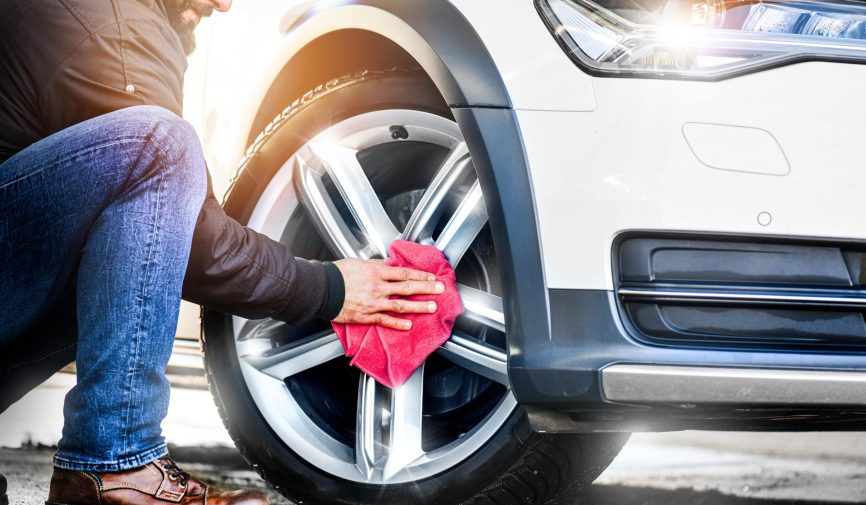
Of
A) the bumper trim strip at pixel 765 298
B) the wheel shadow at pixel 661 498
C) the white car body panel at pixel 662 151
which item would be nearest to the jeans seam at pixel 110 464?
the white car body panel at pixel 662 151

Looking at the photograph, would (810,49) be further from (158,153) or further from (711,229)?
(158,153)

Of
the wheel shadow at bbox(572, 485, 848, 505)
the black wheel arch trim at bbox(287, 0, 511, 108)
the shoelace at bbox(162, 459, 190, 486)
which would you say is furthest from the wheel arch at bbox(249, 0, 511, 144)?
the wheel shadow at bbox(572, 485, 848, 505)

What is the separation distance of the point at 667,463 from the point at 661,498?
269mm

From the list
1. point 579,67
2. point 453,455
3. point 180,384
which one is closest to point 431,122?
point 579,67

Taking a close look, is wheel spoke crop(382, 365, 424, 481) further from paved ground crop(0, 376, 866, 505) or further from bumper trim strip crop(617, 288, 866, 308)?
bumper trim strip crop(617, 288, 866, 308)

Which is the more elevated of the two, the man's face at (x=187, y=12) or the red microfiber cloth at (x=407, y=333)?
the man's face at (x=187, y=12)

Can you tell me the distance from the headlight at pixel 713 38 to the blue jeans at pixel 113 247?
692mm

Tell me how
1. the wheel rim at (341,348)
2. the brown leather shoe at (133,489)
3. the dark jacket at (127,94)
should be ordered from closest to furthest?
the brown leather shoe at (133,489), the dark jacket at (127,94), the wheel rim at (341,348)

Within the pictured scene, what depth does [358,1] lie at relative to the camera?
1662mm

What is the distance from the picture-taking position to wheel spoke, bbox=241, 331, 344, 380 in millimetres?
1791

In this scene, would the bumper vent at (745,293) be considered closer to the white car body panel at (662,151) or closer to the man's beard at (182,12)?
the white car body panel at (662,151)

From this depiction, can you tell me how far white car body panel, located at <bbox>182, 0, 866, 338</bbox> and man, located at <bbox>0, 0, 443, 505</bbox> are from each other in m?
0.38

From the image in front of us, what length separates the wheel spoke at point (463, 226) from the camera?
5.15 feet

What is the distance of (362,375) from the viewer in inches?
68.3
